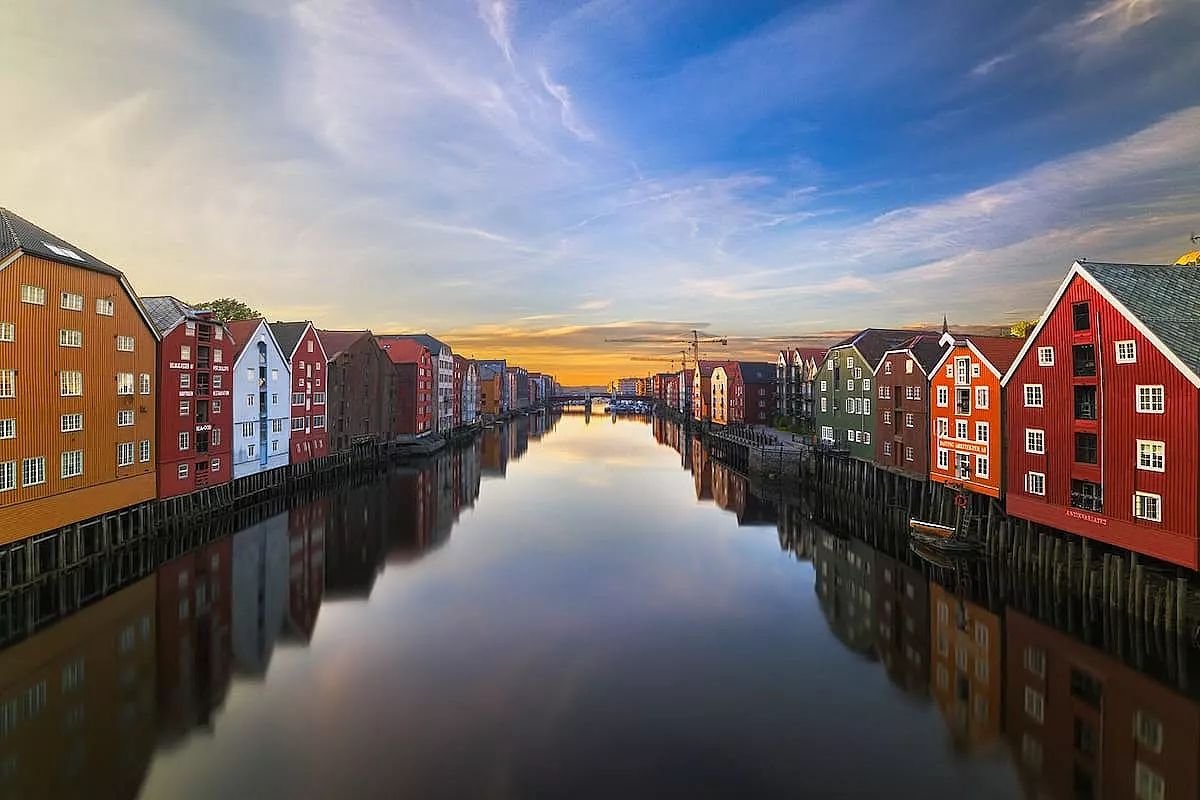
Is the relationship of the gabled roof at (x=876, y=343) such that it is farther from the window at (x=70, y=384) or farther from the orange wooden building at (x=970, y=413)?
the window at (x=70, y=384)

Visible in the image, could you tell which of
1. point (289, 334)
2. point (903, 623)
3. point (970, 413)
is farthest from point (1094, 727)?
point (289, 334)

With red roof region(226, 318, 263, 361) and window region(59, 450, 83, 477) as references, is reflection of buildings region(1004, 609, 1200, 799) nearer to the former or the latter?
window region(59, 450, 83, 477)

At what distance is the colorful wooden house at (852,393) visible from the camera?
4400 cm

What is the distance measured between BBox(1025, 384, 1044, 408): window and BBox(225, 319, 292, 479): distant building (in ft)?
132

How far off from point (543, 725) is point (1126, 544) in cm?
1923

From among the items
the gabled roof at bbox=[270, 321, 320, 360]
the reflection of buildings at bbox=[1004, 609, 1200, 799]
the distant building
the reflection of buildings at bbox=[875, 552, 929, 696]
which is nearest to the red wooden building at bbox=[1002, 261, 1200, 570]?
the reflection of buildings at bbox=[1004, 609, 1200, 799]

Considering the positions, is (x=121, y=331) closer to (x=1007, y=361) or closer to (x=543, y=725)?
(x=543, y=725)

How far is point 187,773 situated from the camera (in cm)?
1221

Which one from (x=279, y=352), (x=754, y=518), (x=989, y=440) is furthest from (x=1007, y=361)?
(x=279, y=352)

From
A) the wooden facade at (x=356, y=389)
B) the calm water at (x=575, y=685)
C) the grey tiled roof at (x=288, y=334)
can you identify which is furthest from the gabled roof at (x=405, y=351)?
the calm water at (x=575, y=685)

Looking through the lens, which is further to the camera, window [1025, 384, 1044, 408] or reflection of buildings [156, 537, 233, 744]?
window [1025, 384, 1044, 408]

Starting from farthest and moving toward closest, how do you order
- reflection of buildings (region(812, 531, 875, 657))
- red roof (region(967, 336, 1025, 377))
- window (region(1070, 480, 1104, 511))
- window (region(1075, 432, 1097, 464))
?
red roof (region(967, 336, 1025, 377)), window (region(1075, 432, 1097, 464)), window (region(1070, 480, 1104, 511)), reflection of buildings (region(812, 531, 875, 657))

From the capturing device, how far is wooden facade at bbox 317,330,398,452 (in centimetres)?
5272

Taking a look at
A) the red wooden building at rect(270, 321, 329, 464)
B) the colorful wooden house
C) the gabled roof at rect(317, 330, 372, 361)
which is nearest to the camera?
the colorful wooden house
